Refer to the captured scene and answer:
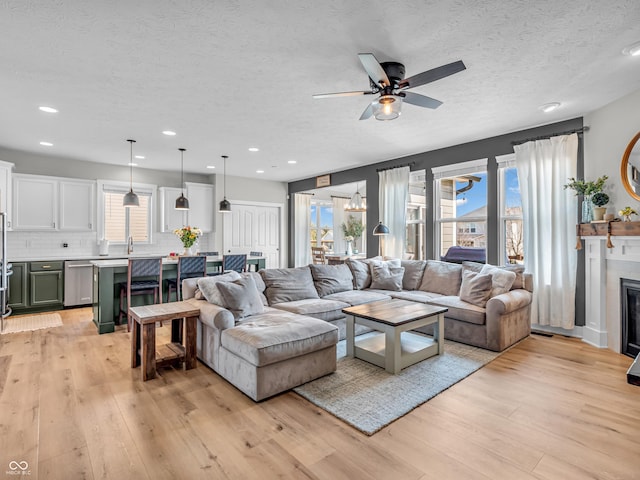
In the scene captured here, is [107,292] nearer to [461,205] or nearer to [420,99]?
[420,99]

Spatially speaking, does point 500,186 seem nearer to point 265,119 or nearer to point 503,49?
point 503,49

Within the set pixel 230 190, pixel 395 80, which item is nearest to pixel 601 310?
pixel 395 80

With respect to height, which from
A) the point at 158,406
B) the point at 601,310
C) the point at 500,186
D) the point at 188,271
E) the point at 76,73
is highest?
the point at 76,73

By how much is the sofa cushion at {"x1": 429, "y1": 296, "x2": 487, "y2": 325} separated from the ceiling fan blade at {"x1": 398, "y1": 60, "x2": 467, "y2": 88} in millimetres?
Result: 2621

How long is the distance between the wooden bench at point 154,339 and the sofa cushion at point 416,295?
9.09 feet

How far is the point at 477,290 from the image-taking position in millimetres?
4121

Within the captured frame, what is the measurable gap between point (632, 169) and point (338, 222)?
750 cm

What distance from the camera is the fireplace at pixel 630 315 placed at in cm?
355

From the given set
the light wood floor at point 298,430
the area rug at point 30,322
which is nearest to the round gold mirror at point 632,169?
the light wood floor at point 298,430

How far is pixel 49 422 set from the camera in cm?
234

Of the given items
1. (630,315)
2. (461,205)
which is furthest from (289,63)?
(630,315)

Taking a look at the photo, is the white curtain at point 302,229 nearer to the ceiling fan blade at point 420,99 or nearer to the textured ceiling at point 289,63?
the textured ceiling at point 289,63

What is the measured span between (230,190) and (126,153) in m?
2.60

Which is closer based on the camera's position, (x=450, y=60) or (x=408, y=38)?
(x=408, y=38)
